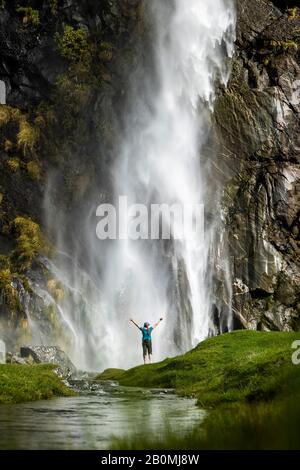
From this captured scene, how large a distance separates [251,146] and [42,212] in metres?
15.6

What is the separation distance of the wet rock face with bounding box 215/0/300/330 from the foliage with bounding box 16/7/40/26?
15.7m

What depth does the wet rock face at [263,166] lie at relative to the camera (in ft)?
136

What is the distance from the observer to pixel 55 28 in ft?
160

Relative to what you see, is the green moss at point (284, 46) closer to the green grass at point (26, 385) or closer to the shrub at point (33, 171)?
the shrub at point (33, 171)

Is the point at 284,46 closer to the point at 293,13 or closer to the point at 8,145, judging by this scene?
the point at 293,13

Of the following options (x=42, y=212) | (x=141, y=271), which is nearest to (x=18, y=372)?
(x=141, y=271)

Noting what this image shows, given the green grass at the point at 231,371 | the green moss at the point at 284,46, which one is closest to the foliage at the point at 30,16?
the green moss at the point at 284,46

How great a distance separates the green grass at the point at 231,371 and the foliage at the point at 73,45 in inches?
1063

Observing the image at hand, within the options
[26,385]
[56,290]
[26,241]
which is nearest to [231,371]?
[26,385]

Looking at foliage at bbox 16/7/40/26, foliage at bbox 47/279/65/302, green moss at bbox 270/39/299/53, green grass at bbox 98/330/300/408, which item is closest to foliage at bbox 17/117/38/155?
foliage at bbox 16/7/40/26

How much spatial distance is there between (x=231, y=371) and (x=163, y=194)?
29004mm

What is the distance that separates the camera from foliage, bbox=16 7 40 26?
160 ft

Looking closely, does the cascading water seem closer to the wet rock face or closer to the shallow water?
the wet rock face

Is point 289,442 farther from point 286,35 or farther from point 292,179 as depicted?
point 286,35
